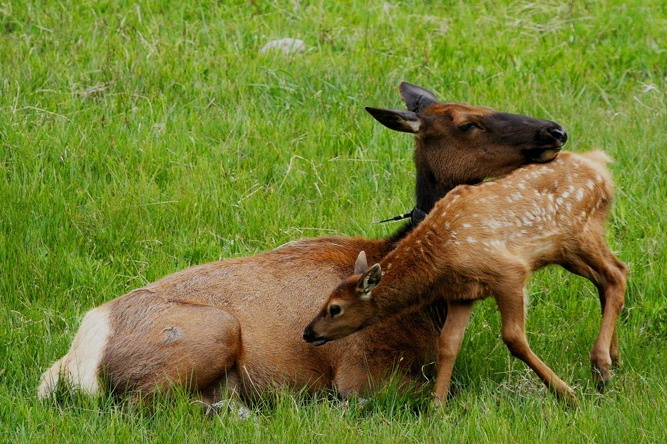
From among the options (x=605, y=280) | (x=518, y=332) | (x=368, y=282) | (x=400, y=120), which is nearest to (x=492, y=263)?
(x=518, y=332)

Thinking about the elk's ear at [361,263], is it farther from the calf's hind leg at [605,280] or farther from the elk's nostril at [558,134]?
the elk's nostril at [558,134]

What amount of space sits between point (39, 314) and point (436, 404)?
8.59ft

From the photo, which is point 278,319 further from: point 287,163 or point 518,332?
point 287,163

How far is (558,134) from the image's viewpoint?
6.70 metres

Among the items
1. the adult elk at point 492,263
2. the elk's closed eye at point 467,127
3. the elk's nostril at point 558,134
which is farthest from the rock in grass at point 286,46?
the adult elk at point 492,263

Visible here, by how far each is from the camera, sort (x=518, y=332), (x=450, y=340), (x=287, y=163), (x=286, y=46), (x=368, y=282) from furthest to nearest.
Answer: (x=286, y=46), (x=287, y=163), (x=450, y=340), (x=368, y=282), (x=518, y=332)

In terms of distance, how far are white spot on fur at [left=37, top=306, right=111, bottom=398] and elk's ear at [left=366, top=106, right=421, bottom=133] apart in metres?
1.95

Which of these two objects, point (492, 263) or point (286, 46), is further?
point (286, 46)

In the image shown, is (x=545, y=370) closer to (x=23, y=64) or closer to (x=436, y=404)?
(x=436, y=404)

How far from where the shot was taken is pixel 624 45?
35.4ft

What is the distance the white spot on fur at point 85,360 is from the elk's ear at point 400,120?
1.95 m

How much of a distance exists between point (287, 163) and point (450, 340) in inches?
118

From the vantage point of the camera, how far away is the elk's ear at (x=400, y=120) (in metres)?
6.96

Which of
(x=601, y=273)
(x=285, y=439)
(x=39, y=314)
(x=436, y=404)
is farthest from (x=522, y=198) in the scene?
(x=39, y=314)
